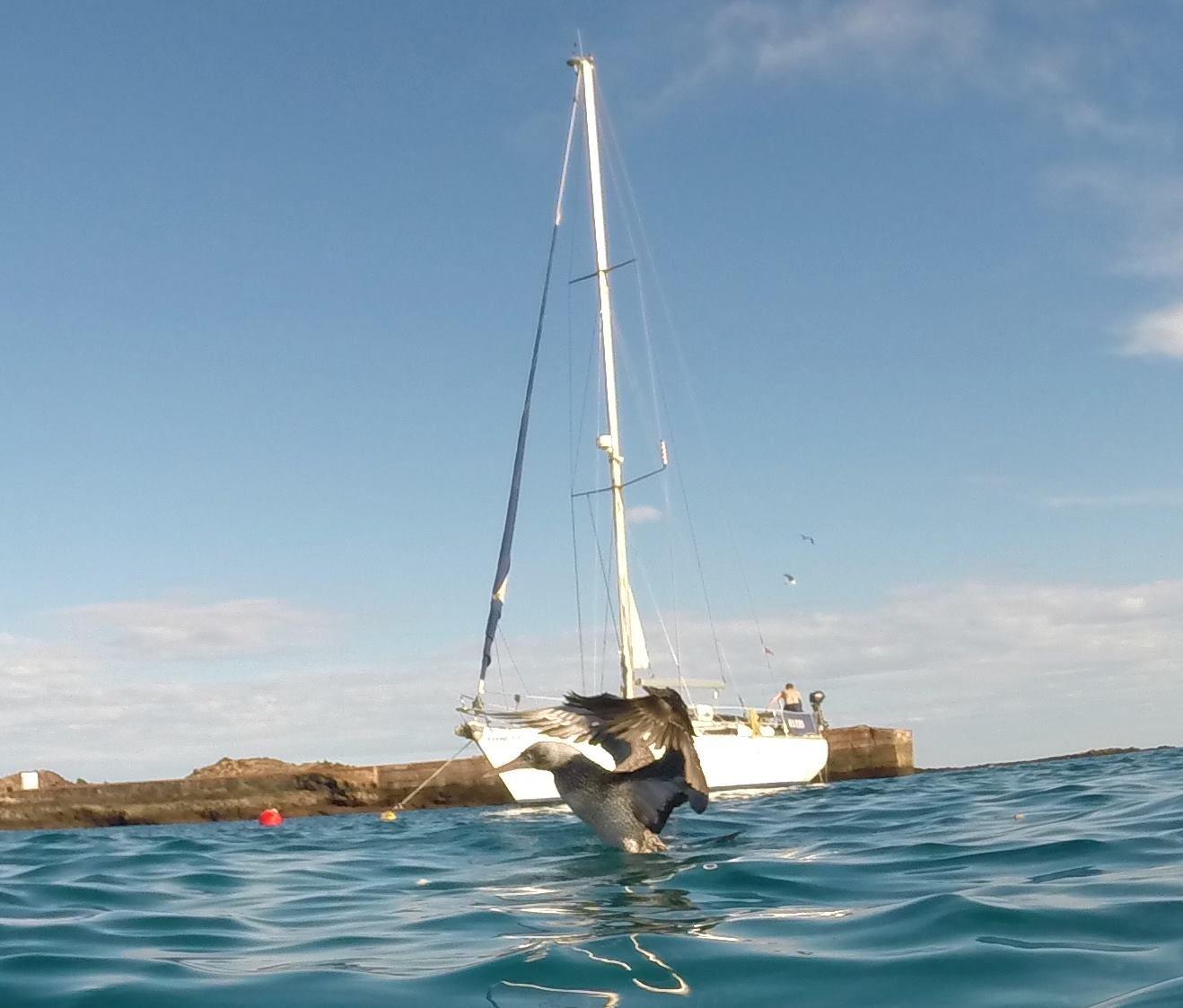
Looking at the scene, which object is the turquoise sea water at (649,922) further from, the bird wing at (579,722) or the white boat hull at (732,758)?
the white boat hull at (732,758)

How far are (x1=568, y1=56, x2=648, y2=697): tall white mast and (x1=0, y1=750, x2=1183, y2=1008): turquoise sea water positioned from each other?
44.1 feet

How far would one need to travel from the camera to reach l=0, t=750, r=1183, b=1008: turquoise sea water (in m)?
4.30

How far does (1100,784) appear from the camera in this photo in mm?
15078

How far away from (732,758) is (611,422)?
8.11 meters

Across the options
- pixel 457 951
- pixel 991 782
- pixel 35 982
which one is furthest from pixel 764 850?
pixel 991 782

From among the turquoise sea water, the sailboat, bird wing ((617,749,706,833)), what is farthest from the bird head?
the sailboat

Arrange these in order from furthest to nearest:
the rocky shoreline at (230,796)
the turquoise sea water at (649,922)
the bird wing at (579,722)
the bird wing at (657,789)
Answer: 1. the rocky shoreline at (230,796)
2. the bird wing at (657,789)
3. the bird wing at (579,722)
4. the turquoise sea water at (649,922)

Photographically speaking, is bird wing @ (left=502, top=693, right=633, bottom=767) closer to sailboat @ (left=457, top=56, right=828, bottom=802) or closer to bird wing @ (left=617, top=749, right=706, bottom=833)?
bird wing @ (left=617, top=749, right=706, bottom=833)

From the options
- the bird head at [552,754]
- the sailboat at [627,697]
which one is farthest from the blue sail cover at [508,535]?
the bird head at [552,754]

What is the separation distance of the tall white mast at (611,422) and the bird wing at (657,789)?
15224mm

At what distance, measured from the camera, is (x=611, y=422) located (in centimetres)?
2717

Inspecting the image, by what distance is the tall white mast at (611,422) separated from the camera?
2481 centimetres

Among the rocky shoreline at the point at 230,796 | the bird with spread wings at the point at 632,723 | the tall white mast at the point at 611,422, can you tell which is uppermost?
the tall white mast at the point at 611,422

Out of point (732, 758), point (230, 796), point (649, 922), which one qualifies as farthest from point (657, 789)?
point (230, 796)
